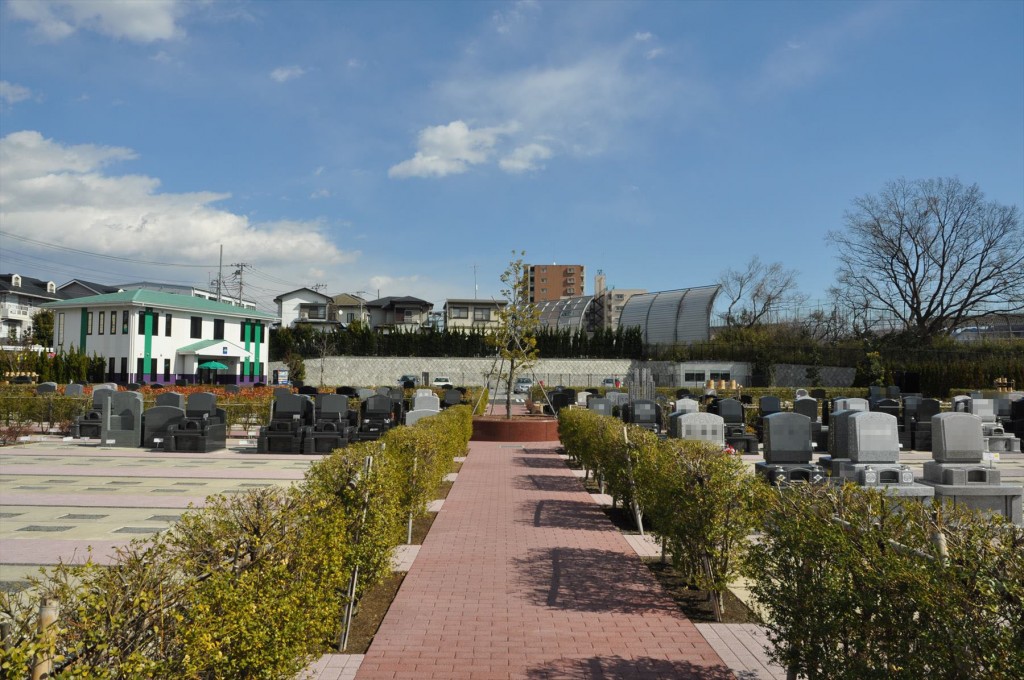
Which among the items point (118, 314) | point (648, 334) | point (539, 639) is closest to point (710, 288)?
point (648, 334)

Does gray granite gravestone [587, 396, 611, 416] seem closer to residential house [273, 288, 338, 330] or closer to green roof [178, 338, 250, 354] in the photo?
green roof [178, 338, 250, 354]

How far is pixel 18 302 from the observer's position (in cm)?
7350

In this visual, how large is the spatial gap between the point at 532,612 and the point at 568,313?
278 ft

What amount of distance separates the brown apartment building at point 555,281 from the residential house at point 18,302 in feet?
243

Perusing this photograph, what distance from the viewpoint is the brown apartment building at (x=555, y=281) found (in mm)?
126562

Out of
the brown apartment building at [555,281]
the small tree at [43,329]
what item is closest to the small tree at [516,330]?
the small tree at [43,329]

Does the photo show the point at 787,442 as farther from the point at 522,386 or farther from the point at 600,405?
the point at 522,386

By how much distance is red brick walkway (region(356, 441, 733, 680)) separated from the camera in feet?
15.4

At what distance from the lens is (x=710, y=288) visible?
63.4 metres

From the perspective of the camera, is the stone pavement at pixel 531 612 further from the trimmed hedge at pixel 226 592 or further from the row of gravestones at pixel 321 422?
the row of gravestones at pixel 321 422

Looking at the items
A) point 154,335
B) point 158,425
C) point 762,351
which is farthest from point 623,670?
point 762,351

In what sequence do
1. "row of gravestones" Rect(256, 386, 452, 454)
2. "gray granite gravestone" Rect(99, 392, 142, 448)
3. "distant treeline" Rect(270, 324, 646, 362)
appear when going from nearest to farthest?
1. "row of gravestones" Rect(256, 386, 452, 454)
2. "gray granite gravestone" Rect(99, 392, 142, 448)
3. "distant treeline" Rect(270, 324, 646, 362)

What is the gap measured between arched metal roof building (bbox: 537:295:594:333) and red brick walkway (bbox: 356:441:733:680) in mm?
75949

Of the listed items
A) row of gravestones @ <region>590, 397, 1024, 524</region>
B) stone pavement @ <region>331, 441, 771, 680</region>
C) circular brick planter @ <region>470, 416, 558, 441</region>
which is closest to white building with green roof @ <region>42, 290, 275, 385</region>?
circular brick planter @ <region>470, 416, 558, 441</region>
